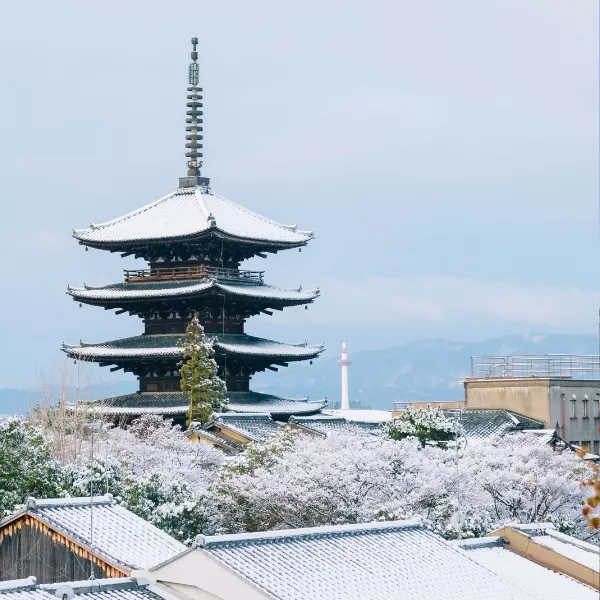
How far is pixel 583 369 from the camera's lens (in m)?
79.5

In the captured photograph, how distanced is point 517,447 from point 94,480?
1924 centimetres

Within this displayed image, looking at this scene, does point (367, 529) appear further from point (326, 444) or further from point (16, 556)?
point (326, 444)

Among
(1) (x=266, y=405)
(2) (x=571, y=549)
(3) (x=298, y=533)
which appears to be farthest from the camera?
(1) (x=266, y=405)

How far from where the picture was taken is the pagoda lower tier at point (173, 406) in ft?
218

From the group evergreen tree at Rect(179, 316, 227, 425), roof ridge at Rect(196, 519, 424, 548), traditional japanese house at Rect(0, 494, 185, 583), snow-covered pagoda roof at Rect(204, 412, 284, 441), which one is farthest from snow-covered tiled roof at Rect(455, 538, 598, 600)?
evergreen tree at Rect(179, 316, 227, 425)

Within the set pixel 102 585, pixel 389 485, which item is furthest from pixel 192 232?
pixel 102 585

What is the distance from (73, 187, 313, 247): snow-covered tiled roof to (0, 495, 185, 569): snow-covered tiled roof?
Result: 3662 cm

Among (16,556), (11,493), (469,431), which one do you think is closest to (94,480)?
(11,493)

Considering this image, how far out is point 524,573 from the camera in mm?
33938

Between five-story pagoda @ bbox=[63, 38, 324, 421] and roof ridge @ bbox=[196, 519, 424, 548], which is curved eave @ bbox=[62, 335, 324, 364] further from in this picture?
roof ridge @ bbox=[196, 519, 424, 548]

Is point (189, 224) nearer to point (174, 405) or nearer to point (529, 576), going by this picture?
point (174, 405)

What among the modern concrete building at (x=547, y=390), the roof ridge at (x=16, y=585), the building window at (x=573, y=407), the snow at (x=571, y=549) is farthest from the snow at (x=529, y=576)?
the building window at (x=573, y=407)

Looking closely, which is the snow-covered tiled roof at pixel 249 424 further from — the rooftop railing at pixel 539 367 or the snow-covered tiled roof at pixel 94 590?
the snow-covered tiled roof at pixel 94 590

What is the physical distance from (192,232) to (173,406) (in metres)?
8.49
